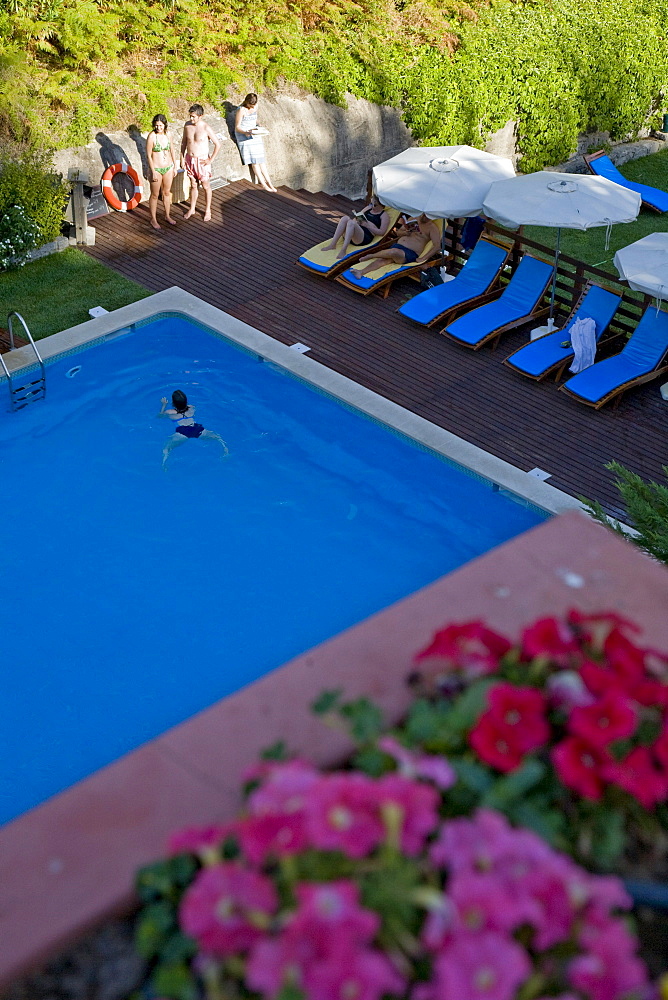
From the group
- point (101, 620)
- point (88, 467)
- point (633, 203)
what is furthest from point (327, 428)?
point (633, 203)

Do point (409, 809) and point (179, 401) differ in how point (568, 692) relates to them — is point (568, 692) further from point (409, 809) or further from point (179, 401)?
point (179, 401)

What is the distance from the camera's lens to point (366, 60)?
54.6ft

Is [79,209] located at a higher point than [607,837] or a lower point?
lower

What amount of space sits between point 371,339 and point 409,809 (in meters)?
9.57

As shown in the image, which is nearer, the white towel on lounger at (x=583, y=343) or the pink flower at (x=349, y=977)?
the pink flower at (x=349, y=977)

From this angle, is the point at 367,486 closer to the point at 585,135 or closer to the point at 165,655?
the point at 165,655

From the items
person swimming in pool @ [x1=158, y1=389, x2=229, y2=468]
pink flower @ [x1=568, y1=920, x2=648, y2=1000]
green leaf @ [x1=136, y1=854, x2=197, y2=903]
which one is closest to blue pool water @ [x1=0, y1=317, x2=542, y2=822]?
person swimming in pool @ [x1=158, y1=389, x2=229, y2=468]

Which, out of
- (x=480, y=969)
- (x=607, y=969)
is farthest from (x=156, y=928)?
(x=607, y=969)

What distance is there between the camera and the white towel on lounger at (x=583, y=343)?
10.6 m

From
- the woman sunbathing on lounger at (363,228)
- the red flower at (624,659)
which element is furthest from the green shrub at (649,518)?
the woman sunbathing on lounger at (363,228)

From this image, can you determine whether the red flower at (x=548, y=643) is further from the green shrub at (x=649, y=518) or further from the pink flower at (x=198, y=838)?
the green shrub at (x=649, y=518)

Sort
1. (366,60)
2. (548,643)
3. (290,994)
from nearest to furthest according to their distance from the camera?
(290,994) < (548,643) < (366,60)

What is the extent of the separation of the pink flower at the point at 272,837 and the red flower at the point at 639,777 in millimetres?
888

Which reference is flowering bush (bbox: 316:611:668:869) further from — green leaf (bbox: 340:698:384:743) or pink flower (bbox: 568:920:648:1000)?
pink flower (bbox: 568:920:648:1000)
